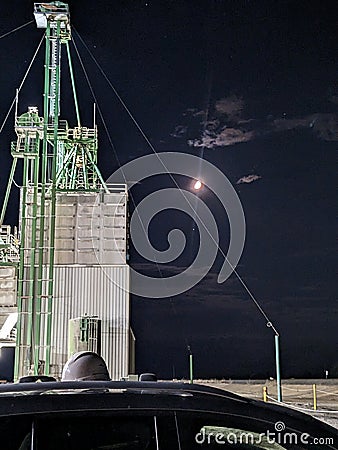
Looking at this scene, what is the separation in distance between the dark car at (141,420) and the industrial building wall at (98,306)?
17.2 m

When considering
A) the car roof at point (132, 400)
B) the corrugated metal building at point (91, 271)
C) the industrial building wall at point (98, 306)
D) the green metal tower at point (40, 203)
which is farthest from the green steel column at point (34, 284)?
the car roof at point (132, 400)

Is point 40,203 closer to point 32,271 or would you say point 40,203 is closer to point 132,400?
point 32,271

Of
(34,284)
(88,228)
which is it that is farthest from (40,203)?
(34,284)

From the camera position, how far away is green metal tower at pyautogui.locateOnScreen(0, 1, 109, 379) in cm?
1964

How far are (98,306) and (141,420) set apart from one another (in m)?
17.9

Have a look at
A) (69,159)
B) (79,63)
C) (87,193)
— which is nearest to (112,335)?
(87,193)

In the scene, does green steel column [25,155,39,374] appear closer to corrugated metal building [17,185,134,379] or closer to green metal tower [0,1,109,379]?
green metal tower [0,1,109,379]

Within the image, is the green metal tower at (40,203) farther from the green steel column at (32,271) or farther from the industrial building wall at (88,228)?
the industrial building wall at (88,228)

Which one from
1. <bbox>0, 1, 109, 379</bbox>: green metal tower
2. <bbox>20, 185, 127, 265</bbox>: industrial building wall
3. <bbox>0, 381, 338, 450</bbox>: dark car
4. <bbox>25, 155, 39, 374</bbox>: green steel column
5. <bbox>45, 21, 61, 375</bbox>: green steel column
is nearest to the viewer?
<bbox>0, 381, 338, 450</bbox>: dark car

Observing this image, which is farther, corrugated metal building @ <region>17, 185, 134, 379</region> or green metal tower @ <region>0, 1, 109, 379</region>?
corrugated metal building @ <region>17, 185, 134, 379</region>

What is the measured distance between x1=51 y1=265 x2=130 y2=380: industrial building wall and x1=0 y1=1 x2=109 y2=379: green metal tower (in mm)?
A: 446

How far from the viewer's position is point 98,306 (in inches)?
797

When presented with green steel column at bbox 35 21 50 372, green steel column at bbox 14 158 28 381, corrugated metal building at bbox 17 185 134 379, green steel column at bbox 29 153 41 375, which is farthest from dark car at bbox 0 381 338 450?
green steel column at bbox 14 158 28 381

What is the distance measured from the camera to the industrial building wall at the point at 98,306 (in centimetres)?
1978
